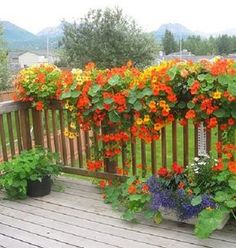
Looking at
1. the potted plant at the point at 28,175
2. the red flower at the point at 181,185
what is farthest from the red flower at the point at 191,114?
the potted plant at the point at 28,175

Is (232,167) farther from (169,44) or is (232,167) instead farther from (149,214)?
(169,44)

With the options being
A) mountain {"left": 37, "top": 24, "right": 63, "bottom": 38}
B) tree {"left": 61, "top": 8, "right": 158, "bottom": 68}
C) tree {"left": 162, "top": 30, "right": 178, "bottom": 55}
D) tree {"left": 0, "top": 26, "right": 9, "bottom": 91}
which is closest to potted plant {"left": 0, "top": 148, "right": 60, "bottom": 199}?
tree {"left": 0, "top": 26, "right": 9, "bottom": 91}

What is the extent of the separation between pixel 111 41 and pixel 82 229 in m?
13.7

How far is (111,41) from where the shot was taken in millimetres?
15883

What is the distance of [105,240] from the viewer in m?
2.64

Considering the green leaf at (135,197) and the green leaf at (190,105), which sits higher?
the green leaf at (190,105)

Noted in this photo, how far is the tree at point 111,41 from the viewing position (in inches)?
619

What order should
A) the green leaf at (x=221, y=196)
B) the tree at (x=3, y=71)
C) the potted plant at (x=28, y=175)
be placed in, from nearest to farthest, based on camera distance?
the green leaf at (x=221, y=196), the potted plant at (x=28, y=175), the tree at (x=3, y=71)

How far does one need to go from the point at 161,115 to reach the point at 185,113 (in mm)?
185

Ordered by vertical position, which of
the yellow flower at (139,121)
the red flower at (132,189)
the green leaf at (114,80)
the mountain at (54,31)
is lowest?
the red flower at (132,189)

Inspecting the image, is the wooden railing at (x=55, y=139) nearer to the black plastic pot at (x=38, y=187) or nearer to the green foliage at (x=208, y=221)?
the black plastic pot at (x=38, y=187)

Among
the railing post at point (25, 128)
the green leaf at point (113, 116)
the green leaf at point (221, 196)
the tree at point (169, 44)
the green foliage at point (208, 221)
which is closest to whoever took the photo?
the green foliage at point (208, 221)

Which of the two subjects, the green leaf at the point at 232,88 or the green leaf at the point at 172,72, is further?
the green leaf at the point at 172,72

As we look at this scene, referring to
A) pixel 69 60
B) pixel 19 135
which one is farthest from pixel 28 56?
pixel 19 135
